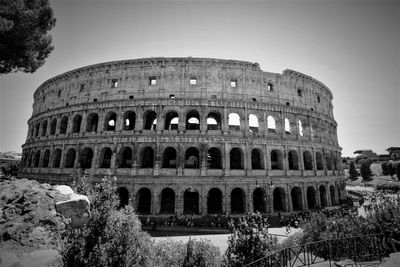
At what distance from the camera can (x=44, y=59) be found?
14422mm

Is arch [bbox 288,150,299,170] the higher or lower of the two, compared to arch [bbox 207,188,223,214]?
higher

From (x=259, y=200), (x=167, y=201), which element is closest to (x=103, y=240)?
(x=167, y=201)

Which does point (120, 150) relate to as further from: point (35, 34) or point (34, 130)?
point (34, 130)

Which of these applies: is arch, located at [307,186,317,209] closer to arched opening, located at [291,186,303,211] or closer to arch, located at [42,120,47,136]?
arched opening, located at [291,186,303,211]

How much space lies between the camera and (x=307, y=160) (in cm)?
2303

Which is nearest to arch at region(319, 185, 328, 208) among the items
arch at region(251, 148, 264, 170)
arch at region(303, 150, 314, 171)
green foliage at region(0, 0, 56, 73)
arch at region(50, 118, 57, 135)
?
arch at region(303, 150, 314, 171)

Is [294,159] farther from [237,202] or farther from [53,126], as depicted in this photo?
[53,126]

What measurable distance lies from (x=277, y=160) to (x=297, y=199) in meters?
4.67

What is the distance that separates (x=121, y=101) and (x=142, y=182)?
9057mm

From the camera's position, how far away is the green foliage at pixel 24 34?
11.4 metres

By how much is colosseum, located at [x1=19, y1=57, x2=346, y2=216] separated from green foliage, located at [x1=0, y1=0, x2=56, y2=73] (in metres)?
8.26

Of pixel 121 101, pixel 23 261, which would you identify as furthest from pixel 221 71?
pixel 23 261

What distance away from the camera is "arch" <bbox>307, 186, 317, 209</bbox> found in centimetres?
2202

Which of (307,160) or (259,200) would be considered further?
(307,160)
